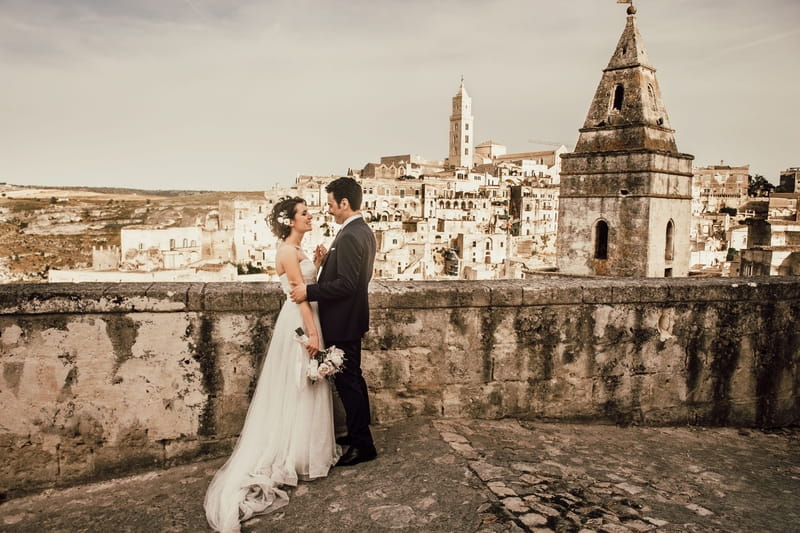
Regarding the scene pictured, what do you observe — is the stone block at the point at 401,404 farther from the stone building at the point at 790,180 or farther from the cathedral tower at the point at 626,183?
the stone building at the point at 790,180

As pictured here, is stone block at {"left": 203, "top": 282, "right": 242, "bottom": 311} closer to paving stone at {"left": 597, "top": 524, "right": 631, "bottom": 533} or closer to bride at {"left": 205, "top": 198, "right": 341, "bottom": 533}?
bride at {"left": 205, "top": 198, "right": 341, "bottom": 533}

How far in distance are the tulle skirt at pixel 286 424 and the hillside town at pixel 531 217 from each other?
0.87m

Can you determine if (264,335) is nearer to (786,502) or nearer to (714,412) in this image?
(786,502)

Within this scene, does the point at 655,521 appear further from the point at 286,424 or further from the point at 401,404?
the point at 286,424

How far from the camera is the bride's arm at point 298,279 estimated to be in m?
3.58

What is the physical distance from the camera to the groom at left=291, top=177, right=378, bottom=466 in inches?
141

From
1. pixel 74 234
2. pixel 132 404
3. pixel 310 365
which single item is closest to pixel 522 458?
pixel 310 365

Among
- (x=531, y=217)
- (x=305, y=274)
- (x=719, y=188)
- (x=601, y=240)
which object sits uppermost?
(x=719, y=188)

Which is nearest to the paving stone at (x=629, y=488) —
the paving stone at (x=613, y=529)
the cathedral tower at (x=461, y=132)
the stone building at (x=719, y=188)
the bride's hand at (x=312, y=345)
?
the paving stone at (x=613, y=529)

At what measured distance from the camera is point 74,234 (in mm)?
98938

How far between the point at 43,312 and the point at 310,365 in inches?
71.5

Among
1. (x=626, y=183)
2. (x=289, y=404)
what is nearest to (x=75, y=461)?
(x=289, y=404)

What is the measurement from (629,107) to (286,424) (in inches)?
681

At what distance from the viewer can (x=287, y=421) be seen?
11.9 feet
